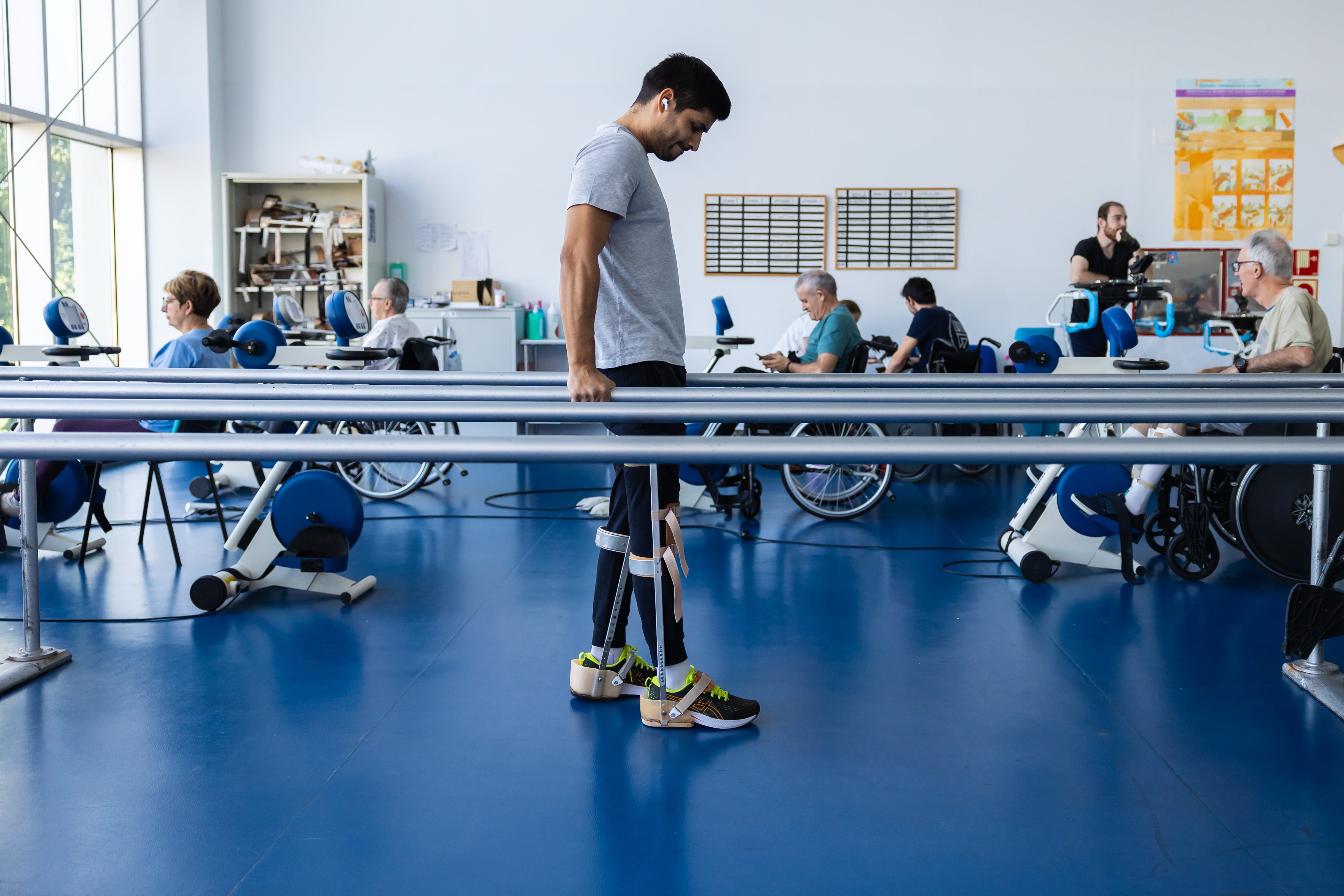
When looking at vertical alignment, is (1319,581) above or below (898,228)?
below

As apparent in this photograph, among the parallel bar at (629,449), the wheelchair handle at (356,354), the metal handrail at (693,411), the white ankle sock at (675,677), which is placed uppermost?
the wheelchair handle at (356,354)

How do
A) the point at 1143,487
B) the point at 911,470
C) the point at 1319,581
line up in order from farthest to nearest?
the point at 911,470 → the point at 1143,487 → the point at 1319,581

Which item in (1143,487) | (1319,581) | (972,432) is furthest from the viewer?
(972,432)

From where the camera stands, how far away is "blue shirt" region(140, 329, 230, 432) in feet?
14.6

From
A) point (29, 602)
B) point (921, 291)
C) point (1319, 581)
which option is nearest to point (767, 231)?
point (921, 291)

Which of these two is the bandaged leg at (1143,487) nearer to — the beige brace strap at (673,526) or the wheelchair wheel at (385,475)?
the beige brace strap at (673,526)

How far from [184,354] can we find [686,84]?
10.2 ft

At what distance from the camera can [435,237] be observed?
783 cm

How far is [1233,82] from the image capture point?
24.7 feet

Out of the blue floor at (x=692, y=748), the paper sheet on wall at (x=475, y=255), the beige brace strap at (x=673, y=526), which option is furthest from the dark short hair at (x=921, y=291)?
the beige brace strap at (x=673, y=526)

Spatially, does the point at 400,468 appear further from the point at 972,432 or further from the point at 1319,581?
the point at 1319,581

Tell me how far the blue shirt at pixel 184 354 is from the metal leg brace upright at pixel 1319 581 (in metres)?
3.97

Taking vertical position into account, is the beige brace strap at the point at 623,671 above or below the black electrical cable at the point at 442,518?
below

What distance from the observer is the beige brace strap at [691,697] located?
2365mm
